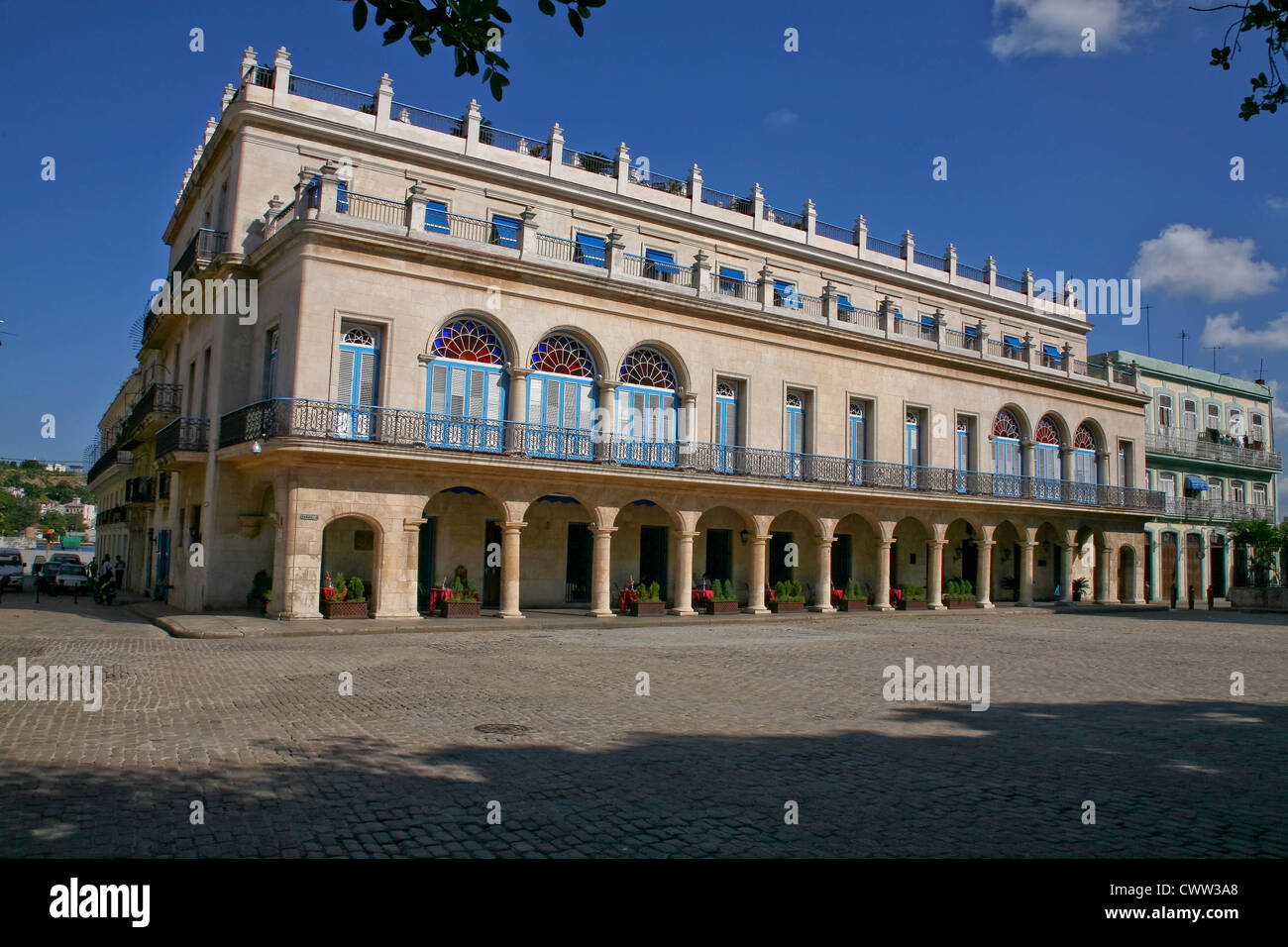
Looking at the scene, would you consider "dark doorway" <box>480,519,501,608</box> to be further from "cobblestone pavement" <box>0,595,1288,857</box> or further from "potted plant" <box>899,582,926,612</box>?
"potted plant" <box>899,582,926,612</box>

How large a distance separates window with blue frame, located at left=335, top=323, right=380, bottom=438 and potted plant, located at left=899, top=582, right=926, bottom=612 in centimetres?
1867

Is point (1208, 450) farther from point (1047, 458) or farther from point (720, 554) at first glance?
point (720, 554)

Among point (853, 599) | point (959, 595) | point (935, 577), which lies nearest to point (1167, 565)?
point (959, 595)

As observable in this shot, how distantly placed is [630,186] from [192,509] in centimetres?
1636

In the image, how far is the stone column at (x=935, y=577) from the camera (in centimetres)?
3031

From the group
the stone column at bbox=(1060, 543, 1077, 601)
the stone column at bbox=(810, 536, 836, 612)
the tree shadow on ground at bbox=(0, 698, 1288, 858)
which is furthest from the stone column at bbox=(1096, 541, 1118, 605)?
the tree shadow on ground at bbox=(0, 698, 1288, 858)

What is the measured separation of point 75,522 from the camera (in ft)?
443

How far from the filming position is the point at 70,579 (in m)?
32.5

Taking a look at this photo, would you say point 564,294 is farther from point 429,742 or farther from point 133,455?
point 133,455

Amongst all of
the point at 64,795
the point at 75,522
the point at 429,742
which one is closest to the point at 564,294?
the point at 429,742

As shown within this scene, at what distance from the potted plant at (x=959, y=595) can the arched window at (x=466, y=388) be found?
17456 mm

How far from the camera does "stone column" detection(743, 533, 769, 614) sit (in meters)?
26.4

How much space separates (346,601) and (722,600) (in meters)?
11.0
